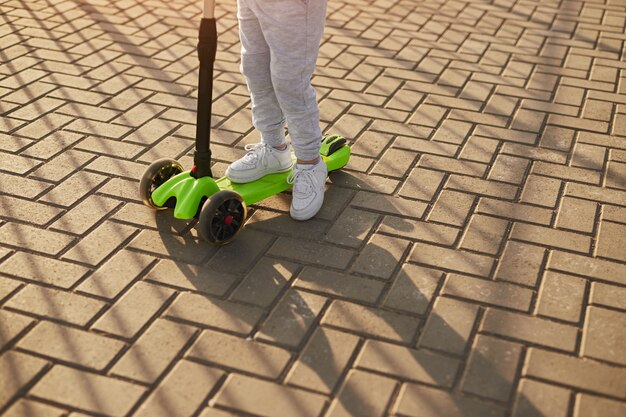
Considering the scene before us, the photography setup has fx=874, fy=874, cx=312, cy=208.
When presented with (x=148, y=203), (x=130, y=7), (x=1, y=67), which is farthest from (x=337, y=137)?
(x=130, y=7)

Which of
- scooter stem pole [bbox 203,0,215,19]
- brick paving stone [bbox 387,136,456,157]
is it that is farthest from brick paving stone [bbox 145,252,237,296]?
brick paving stone [bbox 387,136,456,157]

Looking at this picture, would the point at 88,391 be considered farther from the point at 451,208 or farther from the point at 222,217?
the point at 451,208

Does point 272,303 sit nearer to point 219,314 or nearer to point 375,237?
point 219,314

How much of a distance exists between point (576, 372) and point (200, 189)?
1.61m

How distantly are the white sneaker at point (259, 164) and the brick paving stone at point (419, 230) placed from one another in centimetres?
54

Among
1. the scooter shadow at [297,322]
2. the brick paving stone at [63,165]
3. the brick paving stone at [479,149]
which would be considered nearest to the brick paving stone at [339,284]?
the scooter shadow at [297,322]

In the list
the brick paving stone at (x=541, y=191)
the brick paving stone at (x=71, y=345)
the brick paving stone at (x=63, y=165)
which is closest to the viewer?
the brick paving stone at (x=71, y=345)

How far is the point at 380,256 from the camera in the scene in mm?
3465

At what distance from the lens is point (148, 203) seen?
12.1ft

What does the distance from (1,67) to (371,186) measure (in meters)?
2.61

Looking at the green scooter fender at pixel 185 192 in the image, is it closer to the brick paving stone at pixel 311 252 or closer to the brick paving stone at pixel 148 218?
the brick paving stone at pixel 148 218

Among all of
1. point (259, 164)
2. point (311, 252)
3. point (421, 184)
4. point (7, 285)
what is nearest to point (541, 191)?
point (421, 184)

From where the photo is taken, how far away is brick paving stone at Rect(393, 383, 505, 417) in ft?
8.68

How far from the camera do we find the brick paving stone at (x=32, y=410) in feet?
8.60
